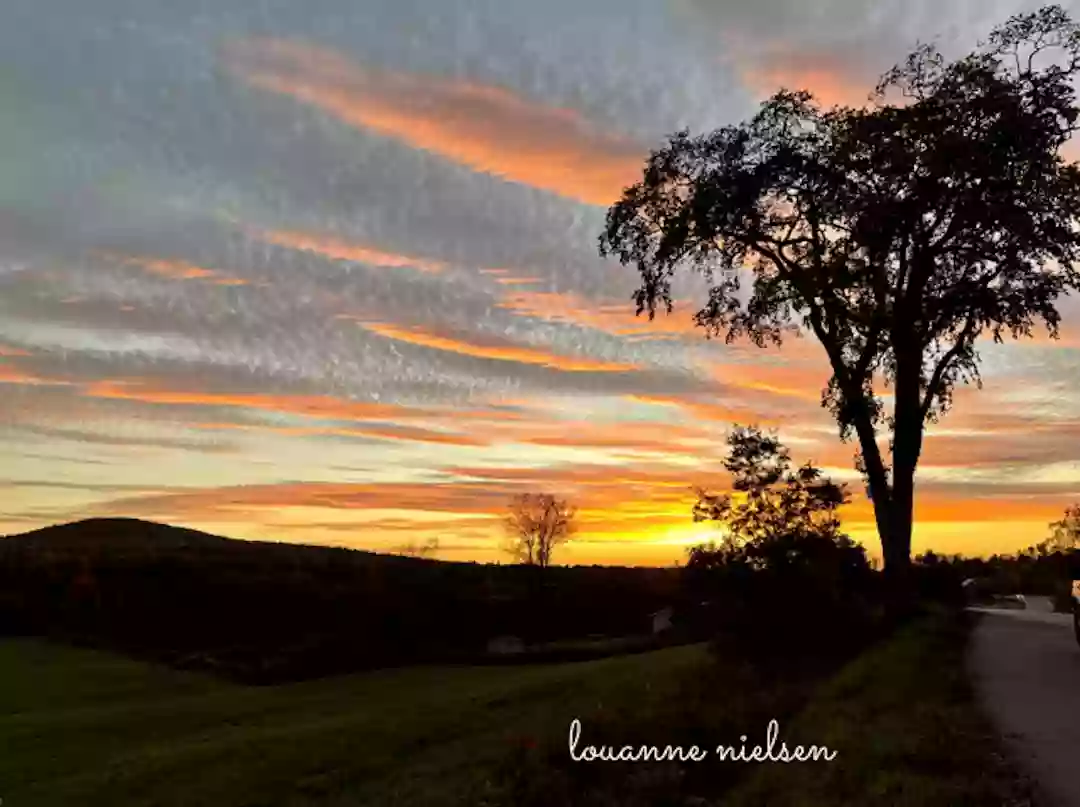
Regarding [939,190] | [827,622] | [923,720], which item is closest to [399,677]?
[827,622]

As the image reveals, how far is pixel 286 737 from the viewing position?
30938 mm

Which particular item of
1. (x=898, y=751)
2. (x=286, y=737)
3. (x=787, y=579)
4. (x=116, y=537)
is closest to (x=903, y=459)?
(x=787, y=579)

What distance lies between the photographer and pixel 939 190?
28.7m

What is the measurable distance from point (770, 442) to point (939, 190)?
44.0ft

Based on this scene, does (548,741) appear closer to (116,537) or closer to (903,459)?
(903,459)

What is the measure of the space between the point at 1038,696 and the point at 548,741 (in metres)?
8.45

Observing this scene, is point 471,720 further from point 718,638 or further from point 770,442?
point 770,442

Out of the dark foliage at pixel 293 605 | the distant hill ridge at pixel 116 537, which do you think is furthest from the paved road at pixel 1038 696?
the distant hill ridge at pixel 116 537

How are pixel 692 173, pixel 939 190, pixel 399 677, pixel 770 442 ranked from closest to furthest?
pixel 939 190 → pixel 692 173 → pixel 770 442 → pixel 399 677

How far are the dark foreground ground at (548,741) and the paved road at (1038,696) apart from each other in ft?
1.33

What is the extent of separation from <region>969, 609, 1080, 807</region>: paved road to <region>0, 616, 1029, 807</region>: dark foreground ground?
40 cm

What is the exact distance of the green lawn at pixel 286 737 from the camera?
2241 cm

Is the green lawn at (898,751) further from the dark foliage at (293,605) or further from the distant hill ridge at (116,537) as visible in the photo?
the distant hill ridge at (116,537)

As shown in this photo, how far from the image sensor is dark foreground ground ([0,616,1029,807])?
43.0ft
